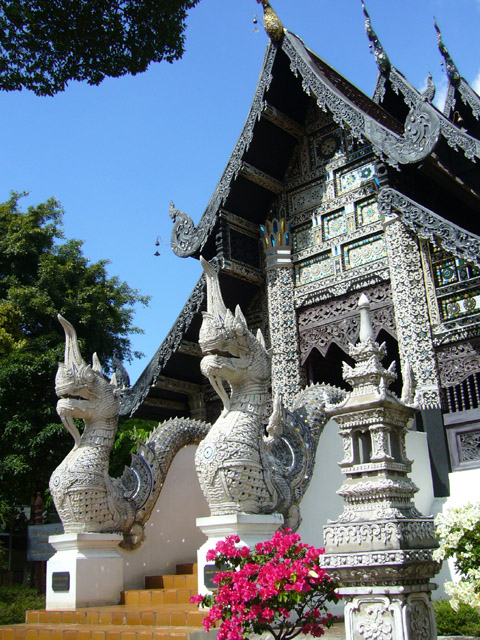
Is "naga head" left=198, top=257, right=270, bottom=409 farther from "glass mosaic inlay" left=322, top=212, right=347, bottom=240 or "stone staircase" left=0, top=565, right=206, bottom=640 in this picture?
"glass mosaic inlay" left=322, top=212, right=347, bottom=240

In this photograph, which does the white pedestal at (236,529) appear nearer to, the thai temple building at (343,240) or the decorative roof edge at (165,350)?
the thai temple building at (343,240)

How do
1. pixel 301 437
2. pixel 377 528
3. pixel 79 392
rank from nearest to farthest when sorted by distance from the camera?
pixel 377 528
pixel 301 437
pixel 79 392

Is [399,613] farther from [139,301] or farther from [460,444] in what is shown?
[139,301]

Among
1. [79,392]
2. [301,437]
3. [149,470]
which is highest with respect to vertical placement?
[79,392]

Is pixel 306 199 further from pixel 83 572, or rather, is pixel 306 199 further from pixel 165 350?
pixel 83 572

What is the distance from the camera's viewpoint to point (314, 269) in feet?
29.2

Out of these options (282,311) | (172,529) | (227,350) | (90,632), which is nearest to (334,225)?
(282,311)

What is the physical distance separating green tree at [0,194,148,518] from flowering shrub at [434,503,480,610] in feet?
23.6

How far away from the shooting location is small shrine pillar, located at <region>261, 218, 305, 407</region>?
28.1ft

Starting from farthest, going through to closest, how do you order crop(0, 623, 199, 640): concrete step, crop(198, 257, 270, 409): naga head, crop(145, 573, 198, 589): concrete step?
crop(145, 573, 198, 589): concrete step < crop(198, 257, 270, 409): naga head < crop(0, 623, 199, 640): concrete step

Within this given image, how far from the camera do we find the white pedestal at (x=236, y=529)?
5051 millimetres

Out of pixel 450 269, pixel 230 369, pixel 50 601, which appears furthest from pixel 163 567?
pixel 450 269

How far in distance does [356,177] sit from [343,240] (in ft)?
2.89

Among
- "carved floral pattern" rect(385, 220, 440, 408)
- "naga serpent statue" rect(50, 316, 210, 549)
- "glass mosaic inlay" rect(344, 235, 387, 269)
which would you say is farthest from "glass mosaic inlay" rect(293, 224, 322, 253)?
"naga serpent statue" rect(50, 316, 210, 549)
